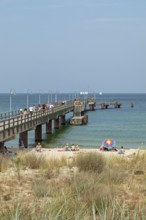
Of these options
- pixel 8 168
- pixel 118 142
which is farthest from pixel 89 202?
pixel 118 142

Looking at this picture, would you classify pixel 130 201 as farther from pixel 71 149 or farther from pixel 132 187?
pixel 71 149

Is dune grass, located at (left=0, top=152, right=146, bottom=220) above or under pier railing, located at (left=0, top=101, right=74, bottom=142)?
above

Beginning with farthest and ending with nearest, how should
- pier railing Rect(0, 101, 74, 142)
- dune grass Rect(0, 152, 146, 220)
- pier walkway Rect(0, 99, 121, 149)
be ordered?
pier walkway Rect(0, 99, 121, 149), pier railing Rect(0, 101, 74, 142), dune grass Rect(0, 152, 146, 220)

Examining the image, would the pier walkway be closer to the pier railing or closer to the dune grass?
the pier railing

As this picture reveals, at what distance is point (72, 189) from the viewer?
918 centimetres

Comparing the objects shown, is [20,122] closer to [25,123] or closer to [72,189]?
[25,123]

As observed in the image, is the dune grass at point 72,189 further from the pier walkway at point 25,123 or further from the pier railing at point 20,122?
the pier walkway at point 25,123

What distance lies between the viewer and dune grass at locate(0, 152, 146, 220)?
20.0 feet

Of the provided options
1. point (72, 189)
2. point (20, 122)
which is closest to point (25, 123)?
point (20, 122)

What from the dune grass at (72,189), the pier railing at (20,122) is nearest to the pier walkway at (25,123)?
the pier railing at (20,122)

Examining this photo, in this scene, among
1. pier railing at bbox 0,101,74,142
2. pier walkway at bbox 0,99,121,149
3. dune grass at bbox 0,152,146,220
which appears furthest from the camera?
pier walkway at bbox 0,99,121,149

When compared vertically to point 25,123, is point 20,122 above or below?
above

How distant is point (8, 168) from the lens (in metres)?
13.6

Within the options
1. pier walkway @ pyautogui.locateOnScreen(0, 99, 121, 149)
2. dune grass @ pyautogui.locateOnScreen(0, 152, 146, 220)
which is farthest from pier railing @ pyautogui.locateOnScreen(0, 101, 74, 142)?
dune grass @ pyautogui.locateOnScreen(0, 152, 146, 220)
